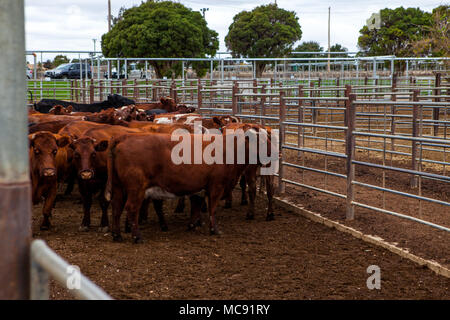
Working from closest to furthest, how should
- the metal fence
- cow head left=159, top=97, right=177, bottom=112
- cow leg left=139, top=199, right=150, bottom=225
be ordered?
the metal fence → cow leg left=139, top=199, right=150, bottom=225 → cow head left=159, top=97, right=177, bottom=112

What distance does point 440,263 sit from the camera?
17.9 ft

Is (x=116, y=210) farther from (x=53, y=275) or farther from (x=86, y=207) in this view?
(x=53, y=275)

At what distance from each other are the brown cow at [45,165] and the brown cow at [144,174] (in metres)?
0.81

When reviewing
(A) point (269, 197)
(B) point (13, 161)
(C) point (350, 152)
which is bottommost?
(A) point (269, 197)

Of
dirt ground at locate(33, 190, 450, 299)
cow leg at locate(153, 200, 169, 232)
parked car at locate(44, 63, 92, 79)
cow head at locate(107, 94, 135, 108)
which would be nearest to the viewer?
dirt ground at locate(33, 190, 450, 299)

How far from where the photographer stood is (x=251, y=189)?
8.16m

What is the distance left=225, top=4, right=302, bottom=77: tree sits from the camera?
47.7m

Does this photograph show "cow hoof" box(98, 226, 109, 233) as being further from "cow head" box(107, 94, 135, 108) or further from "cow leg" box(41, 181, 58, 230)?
Answer: "cow head" box(107, 94, 135, 108)

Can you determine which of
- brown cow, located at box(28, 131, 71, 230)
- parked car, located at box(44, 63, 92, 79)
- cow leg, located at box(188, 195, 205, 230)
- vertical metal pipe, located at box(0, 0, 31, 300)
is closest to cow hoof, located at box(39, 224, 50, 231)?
brown cow, located at box(28, 131, 71, 230)
